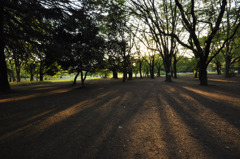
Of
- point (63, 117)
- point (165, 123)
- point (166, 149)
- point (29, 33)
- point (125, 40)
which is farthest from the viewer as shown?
point (125, 40)

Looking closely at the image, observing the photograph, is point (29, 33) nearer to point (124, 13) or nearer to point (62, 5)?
point (62, 5)

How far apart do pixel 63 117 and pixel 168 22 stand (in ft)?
63.3

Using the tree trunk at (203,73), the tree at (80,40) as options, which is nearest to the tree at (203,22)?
the tree trunk at (203,73)

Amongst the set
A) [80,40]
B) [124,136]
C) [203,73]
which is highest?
[80,40]

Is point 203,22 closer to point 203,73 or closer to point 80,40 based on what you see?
point 203,73

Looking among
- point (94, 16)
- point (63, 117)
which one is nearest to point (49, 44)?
point (94, 16)

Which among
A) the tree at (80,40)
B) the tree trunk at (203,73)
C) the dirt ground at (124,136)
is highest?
the tree at (80,40)

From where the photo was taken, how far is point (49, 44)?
7.75 metres

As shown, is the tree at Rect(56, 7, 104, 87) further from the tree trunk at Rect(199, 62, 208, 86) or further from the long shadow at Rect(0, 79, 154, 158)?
the tree trunk at Rect(199, 62, 208, 86)

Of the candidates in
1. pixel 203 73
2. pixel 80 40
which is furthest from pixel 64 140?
pixel 203 73

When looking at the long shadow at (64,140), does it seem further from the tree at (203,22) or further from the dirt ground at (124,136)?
the tree at (203,22)

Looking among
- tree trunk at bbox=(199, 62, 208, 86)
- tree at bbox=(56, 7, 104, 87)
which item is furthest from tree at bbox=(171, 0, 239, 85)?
tree at bbox=(56, 7, 104, 87)

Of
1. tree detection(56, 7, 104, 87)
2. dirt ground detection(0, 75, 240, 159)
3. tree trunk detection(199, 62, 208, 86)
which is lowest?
dirt ground detection(0, 75, 240, 159)

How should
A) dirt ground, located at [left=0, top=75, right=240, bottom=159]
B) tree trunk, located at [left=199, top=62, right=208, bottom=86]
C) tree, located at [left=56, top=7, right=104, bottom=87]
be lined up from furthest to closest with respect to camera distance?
tree trunk, located at [left=199, top=62, right=208, bottom=86] < tree, located at [left=56, top=7, right=104, bottom=87] < dirt ground, located at [left=0, top=75, right=240, bottom=159]
